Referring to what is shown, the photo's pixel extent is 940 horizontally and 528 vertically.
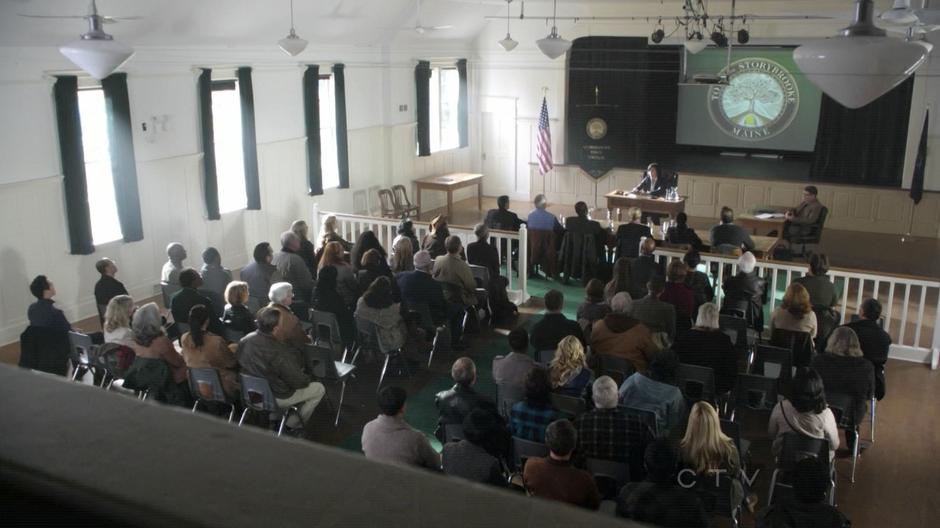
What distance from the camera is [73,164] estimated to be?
905cm

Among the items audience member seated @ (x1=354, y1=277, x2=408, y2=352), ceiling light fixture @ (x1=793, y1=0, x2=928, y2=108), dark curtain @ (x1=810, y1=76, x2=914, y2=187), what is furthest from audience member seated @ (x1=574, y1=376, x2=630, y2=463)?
dark curtain @ (x1=810, y1=76, x2=914, y2=187)

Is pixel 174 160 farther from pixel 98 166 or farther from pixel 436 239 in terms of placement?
pixel 436 239

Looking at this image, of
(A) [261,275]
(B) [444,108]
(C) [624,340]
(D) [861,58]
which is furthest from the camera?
(B) [444,108]

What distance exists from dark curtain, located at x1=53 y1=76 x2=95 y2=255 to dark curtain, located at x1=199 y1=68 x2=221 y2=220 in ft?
6.09

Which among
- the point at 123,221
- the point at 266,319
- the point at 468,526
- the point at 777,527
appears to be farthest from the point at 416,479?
the point at 123,221

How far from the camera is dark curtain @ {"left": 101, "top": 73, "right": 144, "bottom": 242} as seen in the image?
9.42 meters

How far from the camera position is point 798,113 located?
14602 mm

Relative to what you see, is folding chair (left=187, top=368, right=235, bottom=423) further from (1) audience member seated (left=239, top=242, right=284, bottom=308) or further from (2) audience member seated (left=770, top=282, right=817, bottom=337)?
(2) audience member seated (left=770, top=282, right=817, bottom=337)

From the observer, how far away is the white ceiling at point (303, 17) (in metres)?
8.48

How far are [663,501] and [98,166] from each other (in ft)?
27.2

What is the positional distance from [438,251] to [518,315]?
1.28 meters

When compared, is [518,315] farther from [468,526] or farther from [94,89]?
[468,526]

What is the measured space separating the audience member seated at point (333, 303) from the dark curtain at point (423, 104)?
27.8 ft

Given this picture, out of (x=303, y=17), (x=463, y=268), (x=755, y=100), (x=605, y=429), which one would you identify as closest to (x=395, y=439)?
(x=605, y=429)
